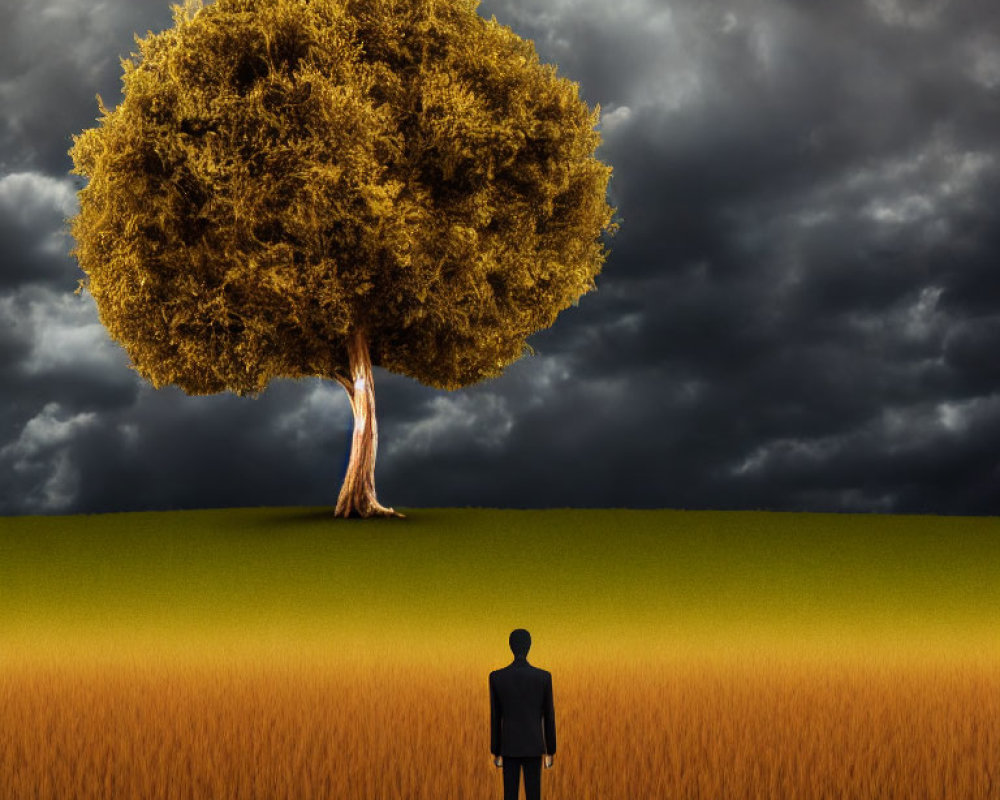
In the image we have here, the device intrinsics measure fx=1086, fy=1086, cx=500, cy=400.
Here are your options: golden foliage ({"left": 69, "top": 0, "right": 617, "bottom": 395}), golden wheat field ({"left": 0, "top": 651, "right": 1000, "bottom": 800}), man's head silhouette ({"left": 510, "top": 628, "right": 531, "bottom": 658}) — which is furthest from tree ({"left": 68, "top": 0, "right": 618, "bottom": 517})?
man's head silhouette ({"left": 510, "top": 628, "right": 531, "bottom": 658})

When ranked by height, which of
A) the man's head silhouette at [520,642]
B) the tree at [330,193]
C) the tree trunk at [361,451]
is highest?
the tree at [330,193]

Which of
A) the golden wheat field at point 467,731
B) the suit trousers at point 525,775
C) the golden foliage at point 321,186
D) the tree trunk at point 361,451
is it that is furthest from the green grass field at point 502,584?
the suit trousers at point 525,775

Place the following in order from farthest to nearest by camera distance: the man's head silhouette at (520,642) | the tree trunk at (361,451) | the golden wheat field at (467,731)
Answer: the tree trunk at (361,451) → the golden wheat field at (467,731) → the man's head silhouette at (520,642)

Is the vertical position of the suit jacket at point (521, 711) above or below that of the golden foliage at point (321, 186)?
below

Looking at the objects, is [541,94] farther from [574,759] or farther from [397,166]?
[574,759]

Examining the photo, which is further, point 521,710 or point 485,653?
point 485,653

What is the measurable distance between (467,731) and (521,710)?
3566 mm

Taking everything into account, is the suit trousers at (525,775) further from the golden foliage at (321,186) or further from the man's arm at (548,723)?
the golden foliage at (321,186)

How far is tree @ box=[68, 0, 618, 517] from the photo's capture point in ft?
91.5

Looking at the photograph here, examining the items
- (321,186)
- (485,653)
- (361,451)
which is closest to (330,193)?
(321,186)

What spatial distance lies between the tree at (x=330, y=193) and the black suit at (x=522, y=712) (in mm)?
22123

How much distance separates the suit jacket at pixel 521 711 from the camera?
661 centimetres

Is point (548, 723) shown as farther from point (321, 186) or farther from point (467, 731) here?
point (321, 186)

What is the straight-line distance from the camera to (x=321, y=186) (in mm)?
27344
